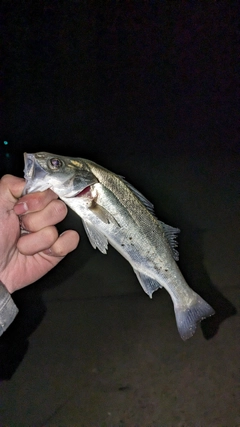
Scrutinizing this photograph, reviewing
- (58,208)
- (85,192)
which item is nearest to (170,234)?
(85,192)

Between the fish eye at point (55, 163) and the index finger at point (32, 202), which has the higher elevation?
the fish eye at point (55, 163)

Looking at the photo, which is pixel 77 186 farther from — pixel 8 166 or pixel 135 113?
pixel 135 113

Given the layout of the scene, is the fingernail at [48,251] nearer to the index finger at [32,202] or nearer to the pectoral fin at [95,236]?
the index finger at [32,202]

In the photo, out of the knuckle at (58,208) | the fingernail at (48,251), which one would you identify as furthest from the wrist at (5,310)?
the knuckle at (58,208)

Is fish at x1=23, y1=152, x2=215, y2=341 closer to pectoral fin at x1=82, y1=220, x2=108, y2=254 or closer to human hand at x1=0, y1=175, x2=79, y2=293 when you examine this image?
pectoral fin at x1=82, y1=220, x2=108, y2=254

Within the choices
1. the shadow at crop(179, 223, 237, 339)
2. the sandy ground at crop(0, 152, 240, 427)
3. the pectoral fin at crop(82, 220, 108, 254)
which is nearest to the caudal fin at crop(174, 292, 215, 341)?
the pectoral fin at crop(82, 220, 108, 254)

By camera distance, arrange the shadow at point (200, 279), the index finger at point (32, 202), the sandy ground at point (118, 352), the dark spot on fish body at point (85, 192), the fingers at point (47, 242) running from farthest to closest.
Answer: the shadow at point (200, 279)
the sandy ground at point (118, 352)
the fingers at point (47, 242)
the index finger at point (32, 202)
the dark spot on fish body at point (85, 192)
